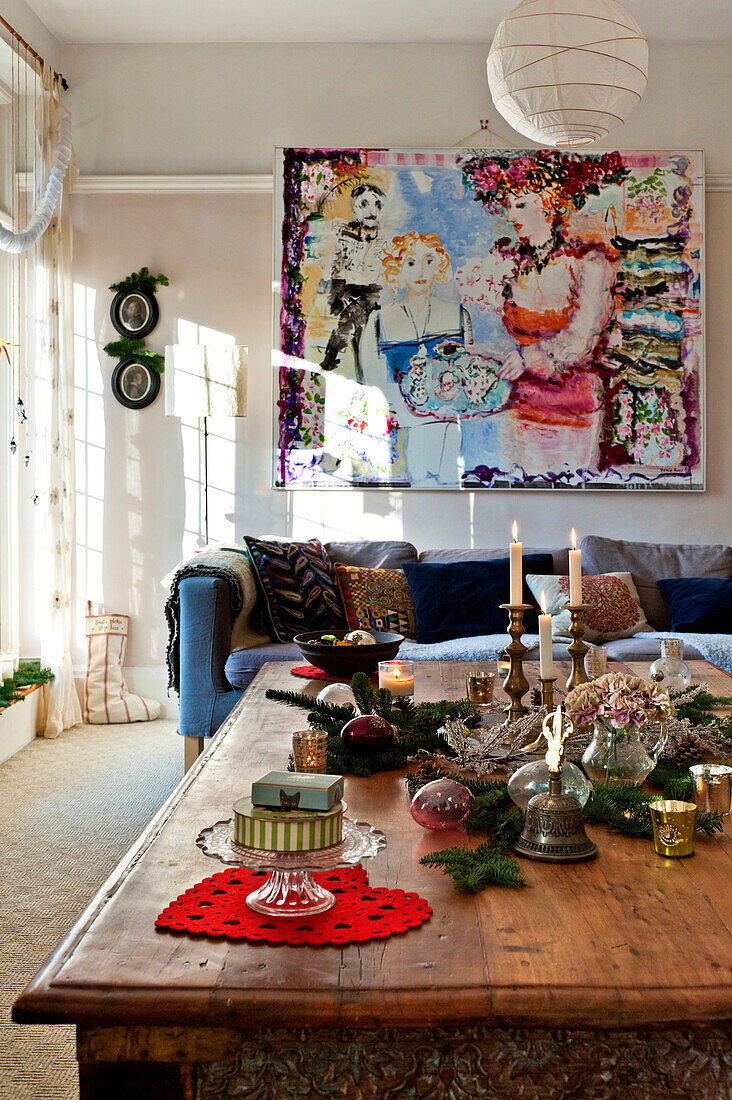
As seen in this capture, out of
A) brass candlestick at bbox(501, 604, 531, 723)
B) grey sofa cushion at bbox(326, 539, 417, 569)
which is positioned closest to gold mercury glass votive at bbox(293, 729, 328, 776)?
brass candlestick at bbox(501, 604, 531, 723)

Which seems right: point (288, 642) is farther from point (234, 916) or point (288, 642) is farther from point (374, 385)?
point (234, 916)

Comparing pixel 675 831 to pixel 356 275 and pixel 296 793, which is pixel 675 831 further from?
pixel 356 275

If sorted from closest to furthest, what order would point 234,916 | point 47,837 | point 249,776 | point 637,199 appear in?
1. point 234,916
2. point 249,776
3. point 47,837
4. point 637,199

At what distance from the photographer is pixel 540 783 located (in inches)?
54.1

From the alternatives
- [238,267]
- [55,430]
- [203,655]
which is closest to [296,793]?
[203,655]

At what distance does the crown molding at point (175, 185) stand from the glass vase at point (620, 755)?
388 centimetres

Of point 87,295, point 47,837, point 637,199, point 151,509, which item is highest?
point 637,199

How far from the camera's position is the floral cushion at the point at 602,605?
12.9 ft

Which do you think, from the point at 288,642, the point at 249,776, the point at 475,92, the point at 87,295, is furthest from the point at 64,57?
the point at 249,776

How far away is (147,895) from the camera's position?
3.73ft

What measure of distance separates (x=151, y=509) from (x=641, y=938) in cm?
407

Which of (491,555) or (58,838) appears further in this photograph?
(491,555)

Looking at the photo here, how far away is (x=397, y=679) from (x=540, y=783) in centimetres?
83

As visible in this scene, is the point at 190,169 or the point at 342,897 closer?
the point at 342,897
